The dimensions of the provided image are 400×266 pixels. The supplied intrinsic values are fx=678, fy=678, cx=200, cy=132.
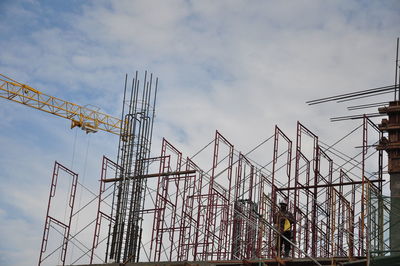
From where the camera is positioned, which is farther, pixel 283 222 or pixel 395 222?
pixel 283 222

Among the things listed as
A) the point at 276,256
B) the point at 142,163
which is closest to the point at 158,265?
the point at 276,256

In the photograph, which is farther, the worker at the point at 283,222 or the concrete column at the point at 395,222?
the worker at the point at 283,222

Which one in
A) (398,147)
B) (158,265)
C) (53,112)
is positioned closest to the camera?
(398,147)

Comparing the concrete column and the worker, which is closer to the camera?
the concrete column

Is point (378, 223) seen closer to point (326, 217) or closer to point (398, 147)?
point (398, 147)

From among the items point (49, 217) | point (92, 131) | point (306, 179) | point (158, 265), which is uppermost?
point (92, 131)

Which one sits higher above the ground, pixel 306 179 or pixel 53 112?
pixel 53 112

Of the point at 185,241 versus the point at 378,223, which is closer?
the point at 378,223

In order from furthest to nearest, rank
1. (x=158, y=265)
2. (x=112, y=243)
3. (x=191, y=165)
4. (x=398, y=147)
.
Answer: (x=191, y=165) → (x=112, y=243) → (x=158, y=265) → (x=398, y=147)

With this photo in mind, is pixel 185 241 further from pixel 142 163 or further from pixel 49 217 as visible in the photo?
pixel 49 217

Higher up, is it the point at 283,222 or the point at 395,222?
the point at 283,222

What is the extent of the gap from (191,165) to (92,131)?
126 feet

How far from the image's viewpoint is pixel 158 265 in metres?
26.2

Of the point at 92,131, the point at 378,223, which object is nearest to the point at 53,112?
the point at 92,131
